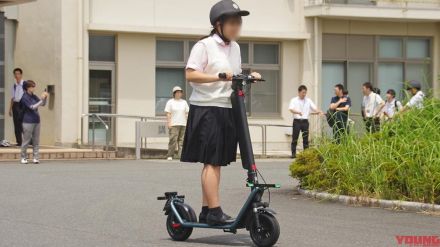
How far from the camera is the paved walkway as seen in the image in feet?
29.4

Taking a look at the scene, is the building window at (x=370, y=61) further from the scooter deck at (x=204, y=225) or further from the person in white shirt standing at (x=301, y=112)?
the scooter deck at (x=204, y=225)

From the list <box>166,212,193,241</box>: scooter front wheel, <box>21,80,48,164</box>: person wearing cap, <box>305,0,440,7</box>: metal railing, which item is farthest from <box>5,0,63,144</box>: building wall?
<box>166,212,193,241</box>: scooter front wheel

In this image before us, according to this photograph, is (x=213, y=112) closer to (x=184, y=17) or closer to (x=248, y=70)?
(x=184, y=17)

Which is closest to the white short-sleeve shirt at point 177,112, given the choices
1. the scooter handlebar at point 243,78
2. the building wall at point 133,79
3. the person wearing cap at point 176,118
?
the person wearing cap at point 176,118

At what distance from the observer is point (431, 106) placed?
13617mm

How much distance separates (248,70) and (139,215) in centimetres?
1965

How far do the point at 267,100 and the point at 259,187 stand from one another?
22.7 m

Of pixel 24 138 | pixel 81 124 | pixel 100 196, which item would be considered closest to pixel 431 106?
pixel 100 196

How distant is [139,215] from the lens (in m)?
11.0

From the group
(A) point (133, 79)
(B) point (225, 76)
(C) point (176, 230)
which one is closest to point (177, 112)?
(A) point (133, 79)

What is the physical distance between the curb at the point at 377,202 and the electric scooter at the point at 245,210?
3.50 m

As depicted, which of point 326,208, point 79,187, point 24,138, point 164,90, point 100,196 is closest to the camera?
point 326,208

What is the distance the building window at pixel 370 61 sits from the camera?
102ft

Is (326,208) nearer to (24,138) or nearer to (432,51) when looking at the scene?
(24,138)
